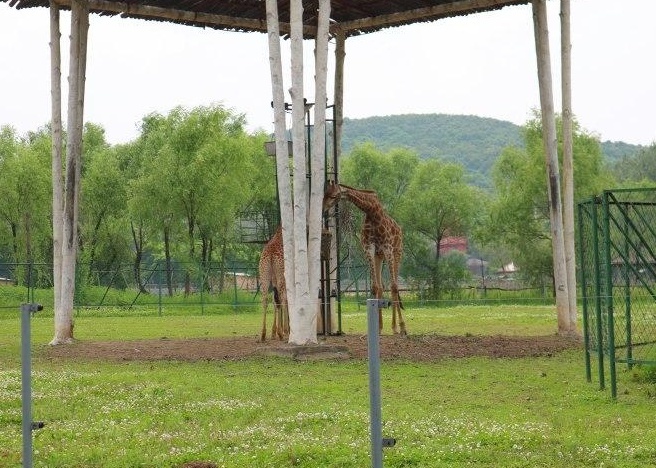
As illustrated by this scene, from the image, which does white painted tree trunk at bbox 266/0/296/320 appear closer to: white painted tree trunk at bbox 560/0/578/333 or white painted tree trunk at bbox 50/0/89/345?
white painted tree trunk at bbox 50/0/89/345

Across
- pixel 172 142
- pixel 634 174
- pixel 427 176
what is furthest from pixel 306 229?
pixel 634 174

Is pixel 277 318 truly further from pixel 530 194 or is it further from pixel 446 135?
pixel 446 135

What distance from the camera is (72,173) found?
23438 mm

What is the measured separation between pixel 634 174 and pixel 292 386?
94.8 metres

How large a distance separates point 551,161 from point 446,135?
143 m

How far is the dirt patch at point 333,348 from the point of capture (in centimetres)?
2002

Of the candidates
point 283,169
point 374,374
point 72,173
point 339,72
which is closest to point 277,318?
point 72,173

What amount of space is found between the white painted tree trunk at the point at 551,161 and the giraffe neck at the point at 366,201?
12.4ft

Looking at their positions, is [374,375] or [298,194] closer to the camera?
[374,375]

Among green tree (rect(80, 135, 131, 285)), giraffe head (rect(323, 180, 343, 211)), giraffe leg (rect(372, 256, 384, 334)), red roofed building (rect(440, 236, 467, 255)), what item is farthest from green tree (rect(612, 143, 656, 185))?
giraffe head (rect(323, 180, 343, 211))

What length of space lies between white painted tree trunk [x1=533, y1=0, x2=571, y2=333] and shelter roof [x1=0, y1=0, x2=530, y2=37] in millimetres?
1222

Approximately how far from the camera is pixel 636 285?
14594 millimetres

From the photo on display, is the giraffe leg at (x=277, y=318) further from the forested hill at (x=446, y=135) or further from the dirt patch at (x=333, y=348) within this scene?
the forested hill at (x=446, y=135)

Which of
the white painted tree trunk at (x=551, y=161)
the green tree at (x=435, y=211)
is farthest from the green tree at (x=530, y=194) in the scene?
the white painted tree trunk at (x=551, y=161)
